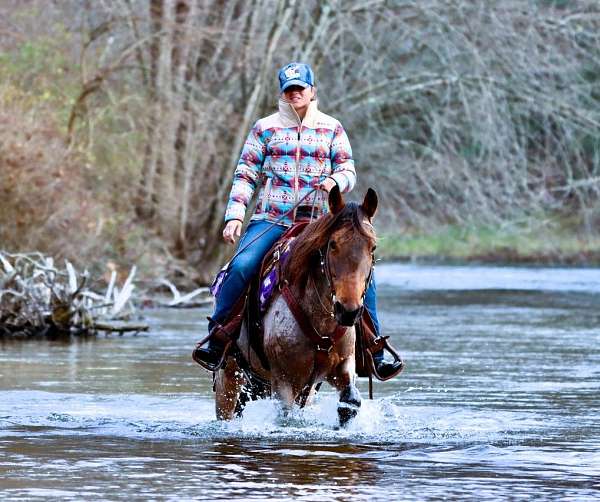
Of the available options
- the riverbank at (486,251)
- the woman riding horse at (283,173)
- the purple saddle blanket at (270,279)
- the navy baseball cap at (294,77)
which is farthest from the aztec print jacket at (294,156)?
the riverbank at (486,251)

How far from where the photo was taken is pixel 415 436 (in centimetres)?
981

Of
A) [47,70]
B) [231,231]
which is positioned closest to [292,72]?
[231,231]

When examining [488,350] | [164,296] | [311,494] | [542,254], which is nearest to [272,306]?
[311,494]

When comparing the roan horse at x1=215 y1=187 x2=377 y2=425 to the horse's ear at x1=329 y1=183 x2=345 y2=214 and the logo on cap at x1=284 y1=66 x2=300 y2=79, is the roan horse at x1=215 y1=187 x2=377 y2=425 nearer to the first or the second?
the horse's ear at x1=329 y1=183 x2=345 y2=214

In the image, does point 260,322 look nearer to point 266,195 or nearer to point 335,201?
point 266,195

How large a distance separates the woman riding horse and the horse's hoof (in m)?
0.48

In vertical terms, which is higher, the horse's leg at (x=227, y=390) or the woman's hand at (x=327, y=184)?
the woman's hand at (x=327, y=184)

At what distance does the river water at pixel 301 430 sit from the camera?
782 cm

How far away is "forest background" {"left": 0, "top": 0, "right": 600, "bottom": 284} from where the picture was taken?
26.0m

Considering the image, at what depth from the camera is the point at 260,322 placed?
9.57 meters

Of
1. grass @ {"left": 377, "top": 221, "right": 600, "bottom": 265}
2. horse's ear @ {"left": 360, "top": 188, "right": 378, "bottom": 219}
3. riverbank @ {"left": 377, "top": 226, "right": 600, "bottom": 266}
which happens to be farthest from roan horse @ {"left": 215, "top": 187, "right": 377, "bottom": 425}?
riverbank @ {"left": 377, "top": 226, "right": 600, "bottom": 266}

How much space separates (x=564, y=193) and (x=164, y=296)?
27.2 ft

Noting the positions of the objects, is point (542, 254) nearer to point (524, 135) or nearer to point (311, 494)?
point (524, 135)

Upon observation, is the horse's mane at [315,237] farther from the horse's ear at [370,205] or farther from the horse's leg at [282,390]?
the horse's leg at [282,390]
